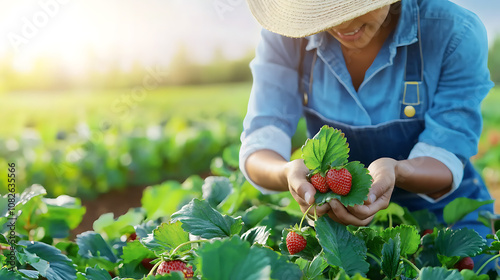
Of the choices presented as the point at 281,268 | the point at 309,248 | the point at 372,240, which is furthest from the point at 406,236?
the point at 281,268

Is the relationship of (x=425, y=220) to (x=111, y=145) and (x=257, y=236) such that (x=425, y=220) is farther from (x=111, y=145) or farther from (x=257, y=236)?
(x=111, y=145)

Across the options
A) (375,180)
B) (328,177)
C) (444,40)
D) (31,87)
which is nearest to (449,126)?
(444,40)

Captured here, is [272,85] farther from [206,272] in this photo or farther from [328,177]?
[206,272]

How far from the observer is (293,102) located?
138 centimetres

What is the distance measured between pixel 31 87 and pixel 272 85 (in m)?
3.39

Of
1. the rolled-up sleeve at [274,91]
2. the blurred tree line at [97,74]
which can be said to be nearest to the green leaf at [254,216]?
the rolled-up sleeve at [274,91]

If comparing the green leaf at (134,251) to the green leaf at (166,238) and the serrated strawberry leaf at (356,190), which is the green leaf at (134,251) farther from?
the serrated strawberry leaf at (356,190)

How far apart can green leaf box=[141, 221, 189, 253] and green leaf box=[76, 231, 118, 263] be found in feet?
0.92

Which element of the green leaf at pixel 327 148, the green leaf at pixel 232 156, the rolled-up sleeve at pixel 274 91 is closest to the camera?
the green leaf at pixel 327 148

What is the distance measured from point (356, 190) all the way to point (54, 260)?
614 mm

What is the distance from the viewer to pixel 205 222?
895mm

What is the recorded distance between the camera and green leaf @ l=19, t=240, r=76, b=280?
99 centimetres

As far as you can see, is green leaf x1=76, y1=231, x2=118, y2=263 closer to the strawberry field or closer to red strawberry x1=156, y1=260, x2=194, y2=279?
the strawberry field

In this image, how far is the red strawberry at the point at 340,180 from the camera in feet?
2.80
